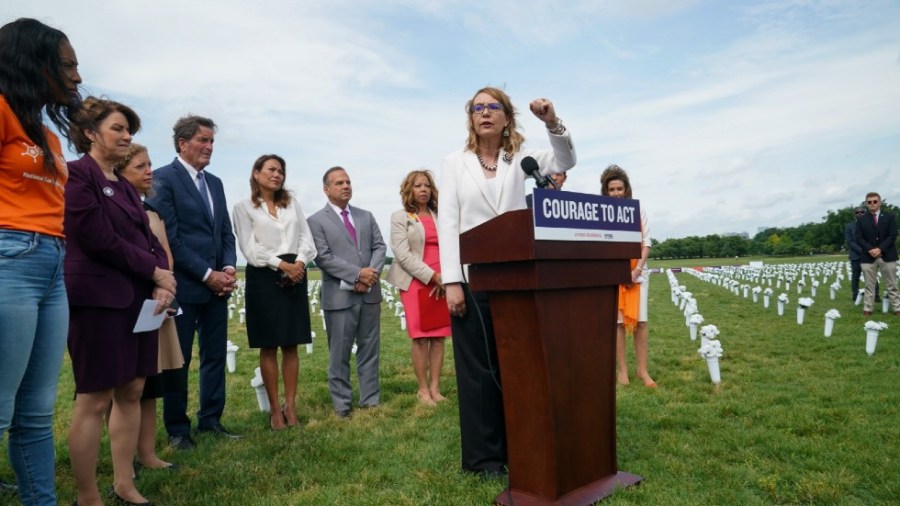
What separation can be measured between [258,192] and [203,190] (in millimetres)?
528

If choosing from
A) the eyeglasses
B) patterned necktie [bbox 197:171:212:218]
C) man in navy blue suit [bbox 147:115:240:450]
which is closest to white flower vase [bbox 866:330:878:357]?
the eyeglasses

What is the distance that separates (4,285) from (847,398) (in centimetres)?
603

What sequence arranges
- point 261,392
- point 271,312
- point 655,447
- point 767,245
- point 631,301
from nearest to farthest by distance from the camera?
1. point 655,447
2. point 271,312
3. point 261,392
4. point 631,301
5. point 767,245

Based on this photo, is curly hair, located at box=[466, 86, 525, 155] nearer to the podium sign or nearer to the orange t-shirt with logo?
the podium sign

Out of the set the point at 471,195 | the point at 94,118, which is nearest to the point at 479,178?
the point at 471,195

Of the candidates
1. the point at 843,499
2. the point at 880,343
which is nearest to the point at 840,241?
the point at 880,343

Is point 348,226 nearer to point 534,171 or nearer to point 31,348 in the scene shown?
point 534,171

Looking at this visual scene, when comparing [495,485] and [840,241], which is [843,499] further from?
[840,241]

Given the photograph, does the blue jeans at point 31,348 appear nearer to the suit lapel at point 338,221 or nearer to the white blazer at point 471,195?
the white blazer at point 471,195

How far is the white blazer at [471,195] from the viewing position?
3.48m

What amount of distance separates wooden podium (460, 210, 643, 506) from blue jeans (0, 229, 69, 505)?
5.87ft

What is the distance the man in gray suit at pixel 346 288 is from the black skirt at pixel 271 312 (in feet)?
1.62

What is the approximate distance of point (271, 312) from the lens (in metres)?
5.08

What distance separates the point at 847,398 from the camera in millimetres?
5250
